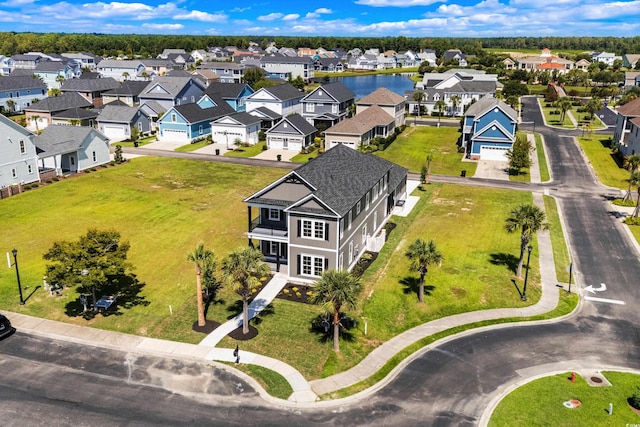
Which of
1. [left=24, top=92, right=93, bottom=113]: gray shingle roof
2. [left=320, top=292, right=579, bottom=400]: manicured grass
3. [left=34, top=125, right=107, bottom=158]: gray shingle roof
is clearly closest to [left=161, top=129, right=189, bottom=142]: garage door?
[left=34, top=125, right=107, bottom=158]: gray shingle roof

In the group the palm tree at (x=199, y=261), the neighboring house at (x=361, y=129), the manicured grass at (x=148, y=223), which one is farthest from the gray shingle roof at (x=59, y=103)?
the palm tree at (x=199, y=261)

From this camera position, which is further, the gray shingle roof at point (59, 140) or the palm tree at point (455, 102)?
the palm tree at point (455, 102)

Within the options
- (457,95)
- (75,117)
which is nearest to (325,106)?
(457,95)

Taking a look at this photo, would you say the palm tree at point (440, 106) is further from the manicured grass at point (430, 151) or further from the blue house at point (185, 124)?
the blue house at point (185, 124)

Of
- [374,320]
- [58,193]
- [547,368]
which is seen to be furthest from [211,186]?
[547,368]

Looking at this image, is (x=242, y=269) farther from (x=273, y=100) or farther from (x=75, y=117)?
(x=75, y=117)

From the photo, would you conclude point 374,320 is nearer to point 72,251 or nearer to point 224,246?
point 224,246
